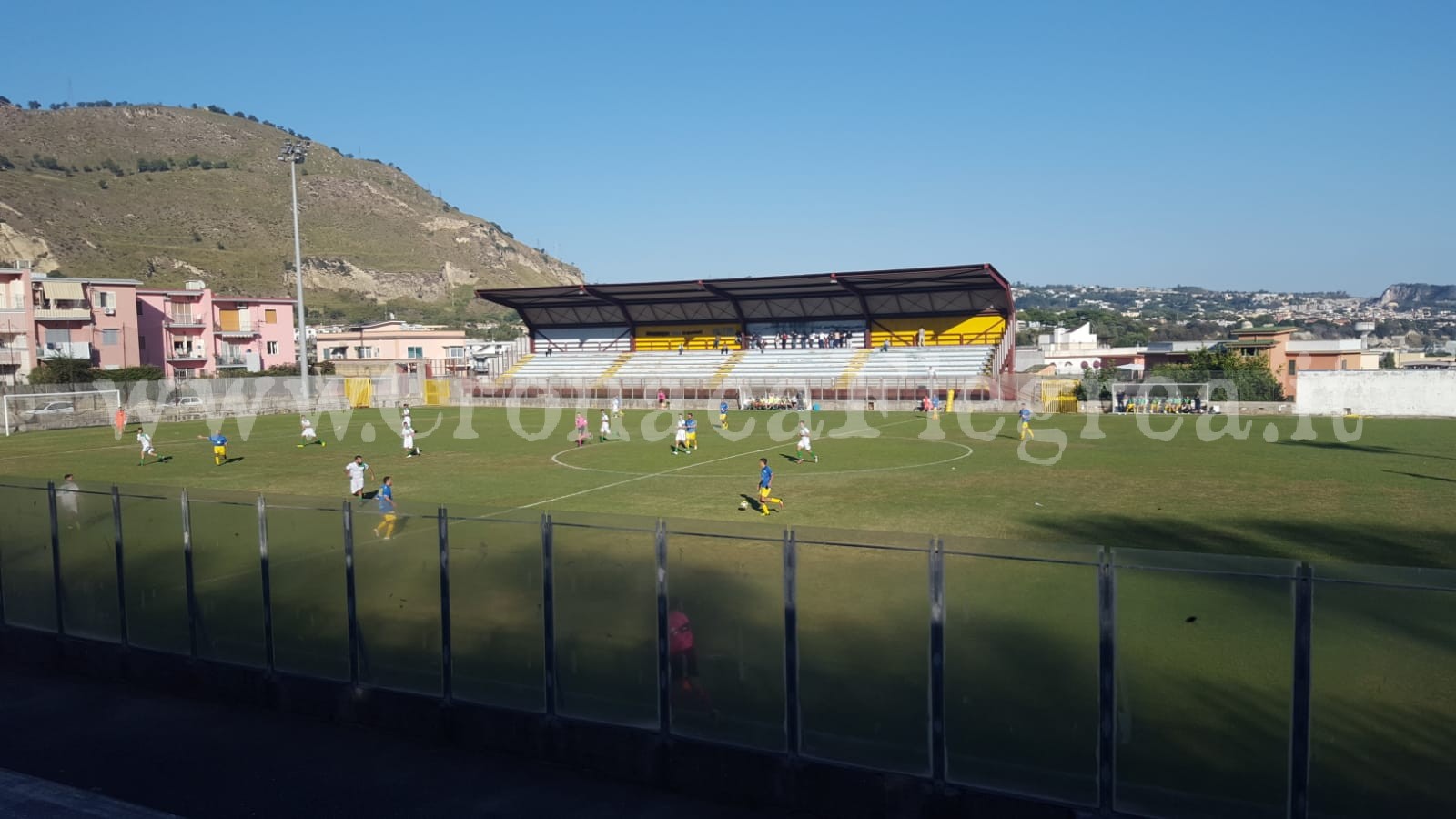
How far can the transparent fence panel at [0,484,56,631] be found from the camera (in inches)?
435

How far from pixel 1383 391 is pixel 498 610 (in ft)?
177

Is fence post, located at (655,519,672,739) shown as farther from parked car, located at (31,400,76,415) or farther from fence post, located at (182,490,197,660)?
parked car, located at (31,400,76,415)

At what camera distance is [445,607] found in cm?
865

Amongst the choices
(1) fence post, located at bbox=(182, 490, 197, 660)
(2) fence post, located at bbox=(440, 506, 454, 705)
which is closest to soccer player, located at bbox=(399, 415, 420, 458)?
(1) fence post, located at bbox=(182, 490, 197, 660)

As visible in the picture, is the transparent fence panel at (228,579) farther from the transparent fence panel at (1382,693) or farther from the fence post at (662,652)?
the transparent fence panel at (1382,693)

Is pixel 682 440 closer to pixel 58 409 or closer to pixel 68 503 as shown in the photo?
pixel 68 503

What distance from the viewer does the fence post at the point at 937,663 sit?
22.5 ft

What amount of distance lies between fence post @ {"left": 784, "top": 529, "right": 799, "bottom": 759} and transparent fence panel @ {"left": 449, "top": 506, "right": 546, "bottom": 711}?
222 cm

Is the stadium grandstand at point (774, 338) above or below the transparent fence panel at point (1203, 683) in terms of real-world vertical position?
above

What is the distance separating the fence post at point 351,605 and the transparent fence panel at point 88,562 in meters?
3.37

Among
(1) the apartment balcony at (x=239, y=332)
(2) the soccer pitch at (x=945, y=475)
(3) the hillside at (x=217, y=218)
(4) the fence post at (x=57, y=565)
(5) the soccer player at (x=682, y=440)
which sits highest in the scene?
(3) the hillside at (x=217, y=218)

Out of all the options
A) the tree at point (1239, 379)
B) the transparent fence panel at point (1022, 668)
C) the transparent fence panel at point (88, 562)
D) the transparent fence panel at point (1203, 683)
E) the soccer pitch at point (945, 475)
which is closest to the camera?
the transparent fence panel at point (1203, 683)

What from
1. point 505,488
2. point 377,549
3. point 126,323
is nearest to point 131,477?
point 505,488

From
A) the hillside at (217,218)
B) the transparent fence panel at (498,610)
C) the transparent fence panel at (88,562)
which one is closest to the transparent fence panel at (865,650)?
the transparent fence panel at (498,610)
